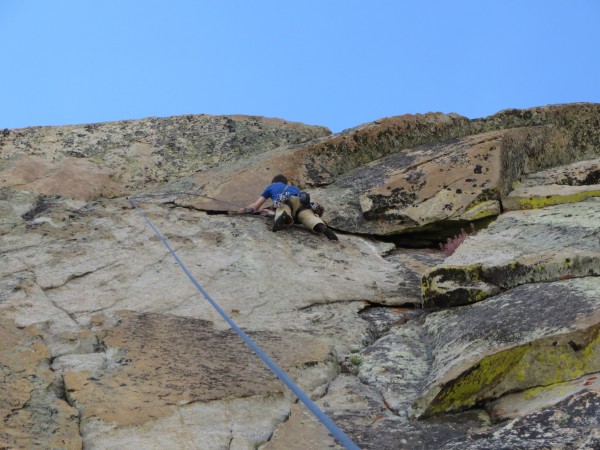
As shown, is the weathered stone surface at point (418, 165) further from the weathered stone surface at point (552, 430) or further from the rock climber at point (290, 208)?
the weathered stone surface at point (552, 430)

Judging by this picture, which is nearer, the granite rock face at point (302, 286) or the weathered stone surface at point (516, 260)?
the granite rock face at point (302, 286)

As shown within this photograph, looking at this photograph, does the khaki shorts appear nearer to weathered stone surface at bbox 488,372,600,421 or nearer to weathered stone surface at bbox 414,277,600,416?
weathered stone surface at bbox 414,277,600,416

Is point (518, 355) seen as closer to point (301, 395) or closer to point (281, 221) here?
point (301, 395)

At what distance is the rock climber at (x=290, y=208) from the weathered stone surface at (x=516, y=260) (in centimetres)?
194

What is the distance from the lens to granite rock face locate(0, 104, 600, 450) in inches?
174

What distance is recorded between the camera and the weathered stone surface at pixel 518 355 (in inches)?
177

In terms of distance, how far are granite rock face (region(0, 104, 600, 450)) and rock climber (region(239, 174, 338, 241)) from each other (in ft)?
0.56

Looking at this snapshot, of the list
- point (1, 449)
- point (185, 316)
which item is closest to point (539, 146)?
point (185, 316)

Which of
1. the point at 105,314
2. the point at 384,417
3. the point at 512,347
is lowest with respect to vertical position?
the point at 384,417

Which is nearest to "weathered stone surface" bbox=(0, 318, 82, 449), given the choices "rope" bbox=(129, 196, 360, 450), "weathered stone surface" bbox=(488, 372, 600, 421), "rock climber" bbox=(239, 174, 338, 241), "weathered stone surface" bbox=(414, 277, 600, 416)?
"rope" bbox=(129, 196, 360, 450)

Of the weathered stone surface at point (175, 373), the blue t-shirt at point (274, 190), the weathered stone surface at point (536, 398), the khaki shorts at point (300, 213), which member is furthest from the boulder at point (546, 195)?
the weathered stone surface at point (536, 398)

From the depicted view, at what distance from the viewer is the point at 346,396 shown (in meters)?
4.92

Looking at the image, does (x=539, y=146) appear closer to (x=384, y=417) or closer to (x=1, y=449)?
(x=384, y=417)

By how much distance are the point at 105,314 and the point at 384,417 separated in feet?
8.45
